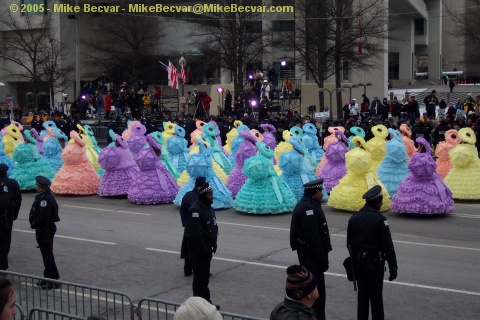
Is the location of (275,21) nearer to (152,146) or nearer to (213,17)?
(213,17)

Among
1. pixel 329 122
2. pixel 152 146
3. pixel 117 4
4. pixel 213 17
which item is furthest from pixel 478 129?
pixel 117 4

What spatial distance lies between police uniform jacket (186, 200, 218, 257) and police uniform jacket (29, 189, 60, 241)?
7.72 ft

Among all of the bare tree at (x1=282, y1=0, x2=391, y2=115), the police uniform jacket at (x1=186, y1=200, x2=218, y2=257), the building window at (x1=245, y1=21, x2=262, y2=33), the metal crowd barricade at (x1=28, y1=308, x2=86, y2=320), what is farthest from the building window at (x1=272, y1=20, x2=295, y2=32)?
the metal crowd barricade at (x1=28, y1=308, x2=86, y2=320)

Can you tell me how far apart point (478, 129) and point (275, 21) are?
1855 centimetres

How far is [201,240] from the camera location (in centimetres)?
908

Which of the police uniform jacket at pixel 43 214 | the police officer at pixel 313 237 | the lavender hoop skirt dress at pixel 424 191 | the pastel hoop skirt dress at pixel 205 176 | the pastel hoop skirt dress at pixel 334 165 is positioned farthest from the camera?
the pastel hoop skirt dress at pixel 334 165

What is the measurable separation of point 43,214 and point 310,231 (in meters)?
4.18

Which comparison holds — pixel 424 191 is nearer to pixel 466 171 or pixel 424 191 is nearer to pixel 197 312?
pixel 466 171

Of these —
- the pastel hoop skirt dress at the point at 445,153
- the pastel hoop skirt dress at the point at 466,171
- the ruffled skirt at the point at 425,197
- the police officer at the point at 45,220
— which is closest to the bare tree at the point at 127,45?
the pastel hoop skirt dress at the point at 445,153

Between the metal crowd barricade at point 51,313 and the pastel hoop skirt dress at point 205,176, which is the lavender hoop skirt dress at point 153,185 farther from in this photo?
the metal crowd barricade at point 51,313

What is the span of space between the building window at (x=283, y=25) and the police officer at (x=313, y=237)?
31.1 metres

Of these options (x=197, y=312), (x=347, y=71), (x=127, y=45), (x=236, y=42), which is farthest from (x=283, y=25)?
(x=197, y=312)

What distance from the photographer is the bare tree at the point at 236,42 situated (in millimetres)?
38250

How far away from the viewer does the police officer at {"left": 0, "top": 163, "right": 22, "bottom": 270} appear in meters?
11.3
